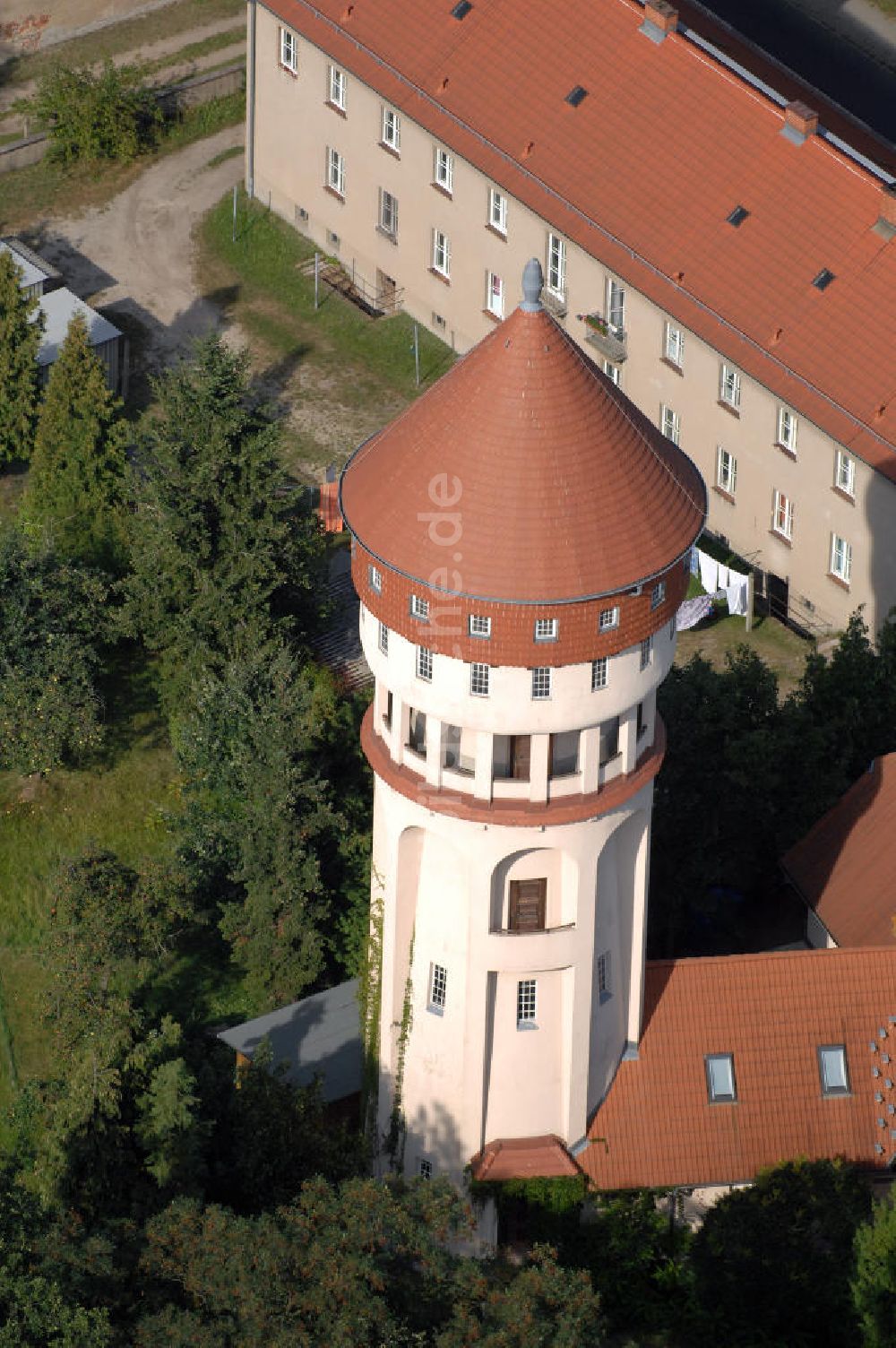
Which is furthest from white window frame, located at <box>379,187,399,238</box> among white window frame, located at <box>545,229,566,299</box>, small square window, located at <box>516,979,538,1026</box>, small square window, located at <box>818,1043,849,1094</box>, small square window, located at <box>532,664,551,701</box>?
small square window, located at <box>532,664,551,701</box>

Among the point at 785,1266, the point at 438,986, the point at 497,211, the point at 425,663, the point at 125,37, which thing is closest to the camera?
the point at 425,663

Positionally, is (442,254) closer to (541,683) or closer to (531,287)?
(531,287)

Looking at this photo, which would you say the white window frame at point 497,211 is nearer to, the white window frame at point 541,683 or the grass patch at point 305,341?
the grass patch at point 305,341

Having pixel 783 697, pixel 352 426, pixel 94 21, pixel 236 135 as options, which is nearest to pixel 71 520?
pixel 352 426

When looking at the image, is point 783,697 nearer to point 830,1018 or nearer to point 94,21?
point 830,1018

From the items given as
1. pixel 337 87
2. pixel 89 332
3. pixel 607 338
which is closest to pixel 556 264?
pixel 607 338

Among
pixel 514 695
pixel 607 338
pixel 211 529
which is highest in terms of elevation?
pixel 607 338
